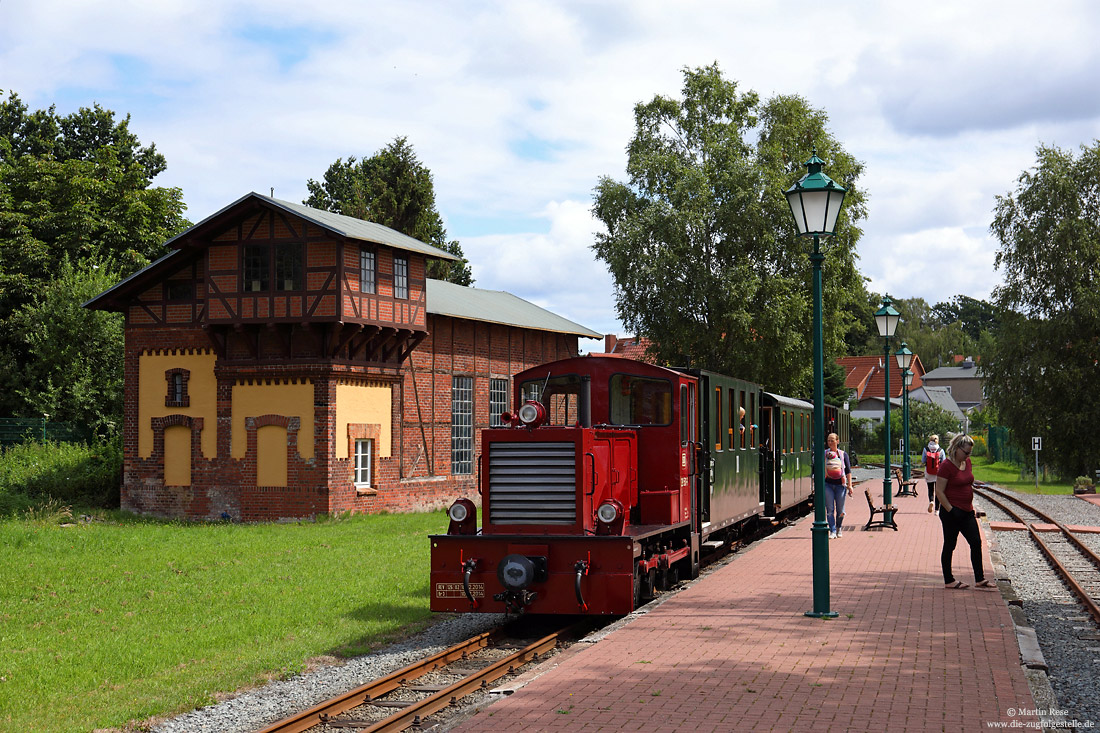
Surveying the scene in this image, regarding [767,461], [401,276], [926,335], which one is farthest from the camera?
[926,335]

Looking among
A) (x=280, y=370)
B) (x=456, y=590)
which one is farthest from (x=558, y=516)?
(x=280, y=370)

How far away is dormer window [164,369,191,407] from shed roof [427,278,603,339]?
6654 mm

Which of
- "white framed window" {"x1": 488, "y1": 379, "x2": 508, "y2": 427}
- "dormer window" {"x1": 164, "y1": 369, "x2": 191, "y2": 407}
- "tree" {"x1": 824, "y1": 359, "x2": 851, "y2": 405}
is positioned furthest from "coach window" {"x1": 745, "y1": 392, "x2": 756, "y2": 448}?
"tree" {"x1": 824, "y1": 359, "x2": 851, "y2": 405}

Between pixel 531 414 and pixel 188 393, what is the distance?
1936cm

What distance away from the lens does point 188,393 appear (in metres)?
27.9

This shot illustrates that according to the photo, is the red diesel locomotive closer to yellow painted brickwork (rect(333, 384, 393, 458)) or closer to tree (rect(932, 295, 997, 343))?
yellow painted brickwork (rect(333, 384, 393, 458))

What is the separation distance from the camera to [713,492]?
14.7 m

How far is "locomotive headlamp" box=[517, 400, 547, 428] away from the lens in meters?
10.9

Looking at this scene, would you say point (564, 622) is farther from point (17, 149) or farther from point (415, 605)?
point (17, 149)

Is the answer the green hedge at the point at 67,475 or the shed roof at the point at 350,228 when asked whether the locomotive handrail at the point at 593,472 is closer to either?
the shed roof at the point at 350,228

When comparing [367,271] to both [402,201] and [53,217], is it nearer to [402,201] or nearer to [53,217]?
[53,217]

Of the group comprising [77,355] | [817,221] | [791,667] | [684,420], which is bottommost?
[791,667]

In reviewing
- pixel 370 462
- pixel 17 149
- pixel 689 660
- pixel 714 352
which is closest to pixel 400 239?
pixel 370 462

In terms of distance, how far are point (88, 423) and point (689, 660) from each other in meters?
32.2
